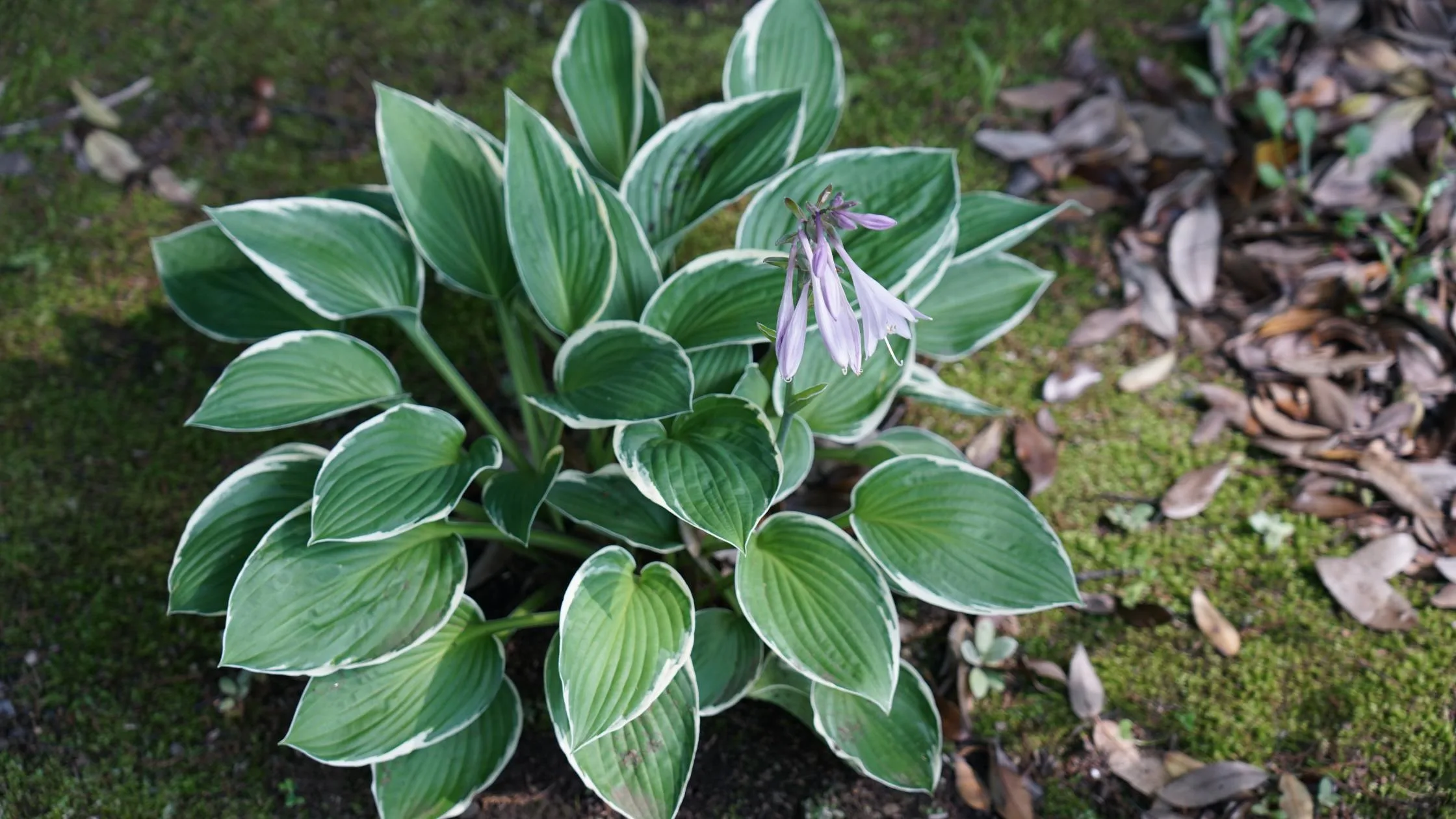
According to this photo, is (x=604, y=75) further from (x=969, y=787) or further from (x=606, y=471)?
(x=969, y=787)

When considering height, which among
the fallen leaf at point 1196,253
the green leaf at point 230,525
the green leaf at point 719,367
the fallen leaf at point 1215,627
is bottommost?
the fallen leaf at point 1215,627

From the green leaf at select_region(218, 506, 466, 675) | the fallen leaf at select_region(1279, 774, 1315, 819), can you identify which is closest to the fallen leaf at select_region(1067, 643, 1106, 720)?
the fallen leaf at select_region(1279, 774, 1315, 819)

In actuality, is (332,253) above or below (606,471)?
above

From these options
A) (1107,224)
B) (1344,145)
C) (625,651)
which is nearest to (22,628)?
Result: (625,651)

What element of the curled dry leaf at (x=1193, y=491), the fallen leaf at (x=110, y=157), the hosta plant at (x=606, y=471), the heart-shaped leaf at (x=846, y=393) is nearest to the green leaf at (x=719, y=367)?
the hosta plant at (x=606, y=471)

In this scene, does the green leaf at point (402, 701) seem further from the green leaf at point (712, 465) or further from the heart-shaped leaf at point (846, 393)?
the heart-shaped leaf at point (846, 393)

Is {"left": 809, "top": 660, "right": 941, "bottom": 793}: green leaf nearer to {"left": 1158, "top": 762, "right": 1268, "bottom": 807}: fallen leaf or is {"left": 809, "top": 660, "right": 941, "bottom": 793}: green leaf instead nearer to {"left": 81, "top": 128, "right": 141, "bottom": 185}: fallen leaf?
{"left": 1158, "top": 762, "right": 1268, "bottom": 807}: fallen leaf

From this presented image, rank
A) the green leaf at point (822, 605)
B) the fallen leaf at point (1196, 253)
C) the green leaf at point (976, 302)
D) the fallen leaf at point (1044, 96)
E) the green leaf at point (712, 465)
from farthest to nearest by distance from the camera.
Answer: the fallen leaf at point (1044, 96)
the fallen leaf at point (1196, 253)
the green leaf at point (976, 302)
the green leaf at point (822, 605)
the green leaf at point (712, 465)

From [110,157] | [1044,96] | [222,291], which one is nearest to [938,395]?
[1044,96]
